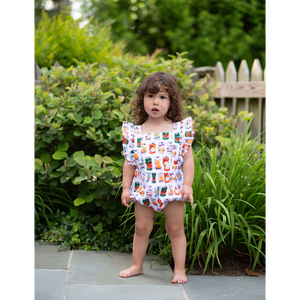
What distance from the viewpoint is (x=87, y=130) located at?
3.32 m

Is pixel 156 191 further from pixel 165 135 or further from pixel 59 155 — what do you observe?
pixel 59 155

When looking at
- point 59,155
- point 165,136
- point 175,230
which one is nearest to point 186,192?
point 175,230

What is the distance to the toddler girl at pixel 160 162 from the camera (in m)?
2.47

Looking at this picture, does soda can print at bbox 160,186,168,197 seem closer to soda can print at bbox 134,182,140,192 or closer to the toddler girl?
the toddler girl

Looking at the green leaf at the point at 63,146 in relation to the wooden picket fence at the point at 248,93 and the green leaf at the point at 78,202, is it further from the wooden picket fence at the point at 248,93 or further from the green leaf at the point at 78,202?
the wooden picket fence at the point at 248,93

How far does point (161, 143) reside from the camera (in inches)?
98.2

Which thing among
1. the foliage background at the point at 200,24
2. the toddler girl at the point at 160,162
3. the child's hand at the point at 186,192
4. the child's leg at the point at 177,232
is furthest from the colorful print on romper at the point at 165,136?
the foliage background at the point at 200,24

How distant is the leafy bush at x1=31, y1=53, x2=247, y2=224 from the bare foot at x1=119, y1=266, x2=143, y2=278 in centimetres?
68

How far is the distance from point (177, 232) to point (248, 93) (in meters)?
2.63

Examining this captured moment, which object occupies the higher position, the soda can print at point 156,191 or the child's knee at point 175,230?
the soda can print at point 156,191

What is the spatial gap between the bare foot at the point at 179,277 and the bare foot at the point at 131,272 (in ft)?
0.91

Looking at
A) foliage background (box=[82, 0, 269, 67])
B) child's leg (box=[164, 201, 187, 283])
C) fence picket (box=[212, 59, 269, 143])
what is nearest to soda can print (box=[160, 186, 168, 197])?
child's leg (box=[164, 201, 187, 283])
